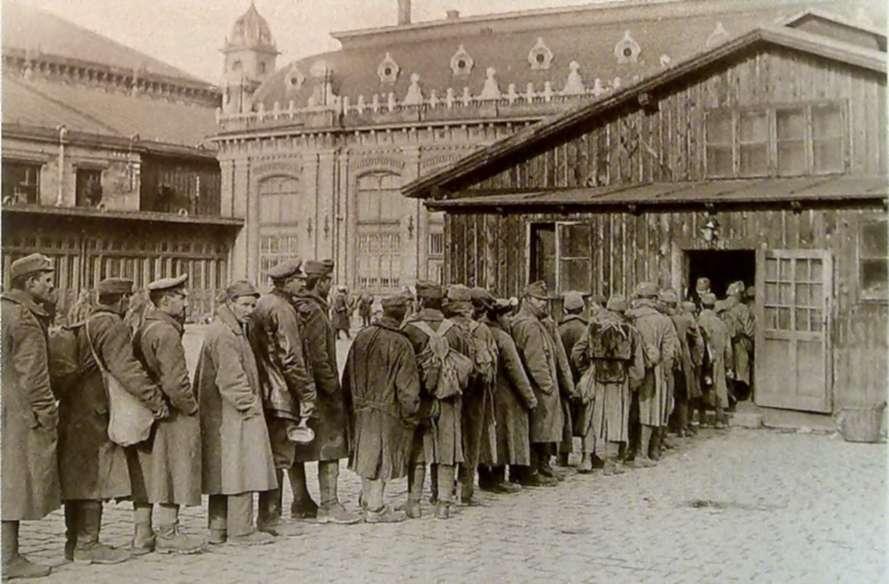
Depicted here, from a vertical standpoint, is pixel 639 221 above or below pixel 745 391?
above

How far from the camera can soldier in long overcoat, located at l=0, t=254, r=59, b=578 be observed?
537cm

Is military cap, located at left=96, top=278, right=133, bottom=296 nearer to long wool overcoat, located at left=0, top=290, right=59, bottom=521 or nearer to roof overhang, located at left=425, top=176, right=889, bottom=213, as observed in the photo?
long wool overcoat, located at left=0, top=290, right=59, bottom=521

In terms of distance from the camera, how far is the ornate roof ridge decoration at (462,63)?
28.7 meters

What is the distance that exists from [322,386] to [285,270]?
79 centimetres

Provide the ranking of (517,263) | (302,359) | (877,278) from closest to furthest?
(302,359) → (877,278) → (517,263)

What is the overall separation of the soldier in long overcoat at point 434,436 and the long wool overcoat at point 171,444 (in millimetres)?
1662

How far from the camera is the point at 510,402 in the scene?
7980mm

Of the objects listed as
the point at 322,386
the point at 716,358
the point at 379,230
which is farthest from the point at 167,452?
the point at 379,230

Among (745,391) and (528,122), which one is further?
(528,122)

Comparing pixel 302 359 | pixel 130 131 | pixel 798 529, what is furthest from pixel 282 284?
pixel 130 131

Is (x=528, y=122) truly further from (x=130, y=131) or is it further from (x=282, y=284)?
(x=282, y=284)

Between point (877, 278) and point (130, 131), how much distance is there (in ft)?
69.8

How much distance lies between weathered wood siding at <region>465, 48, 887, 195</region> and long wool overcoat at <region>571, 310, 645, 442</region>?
4.64 meters

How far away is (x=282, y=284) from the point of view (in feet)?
22.0
